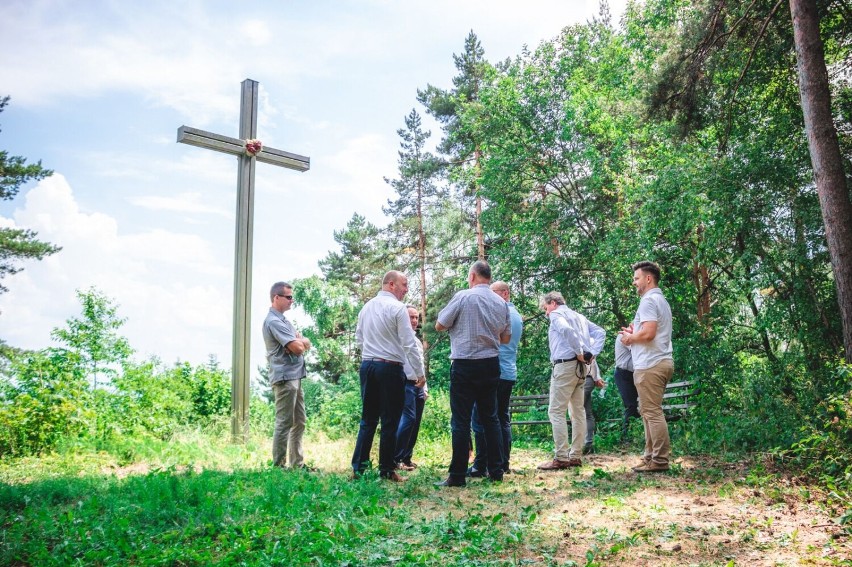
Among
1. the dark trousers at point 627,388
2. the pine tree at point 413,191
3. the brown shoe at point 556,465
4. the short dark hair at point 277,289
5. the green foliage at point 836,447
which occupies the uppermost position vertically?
the pine tree at point 413,191

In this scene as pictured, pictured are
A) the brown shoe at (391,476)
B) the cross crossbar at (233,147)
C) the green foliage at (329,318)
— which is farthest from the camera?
the green foliage at (329,318)

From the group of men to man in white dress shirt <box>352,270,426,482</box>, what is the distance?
10 millimetres

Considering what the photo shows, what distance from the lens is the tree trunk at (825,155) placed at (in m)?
6.97

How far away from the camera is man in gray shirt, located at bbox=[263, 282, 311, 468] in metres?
7.06

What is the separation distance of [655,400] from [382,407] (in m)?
2.88

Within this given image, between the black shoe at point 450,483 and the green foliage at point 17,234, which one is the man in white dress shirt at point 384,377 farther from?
the green foliage at point 17,234

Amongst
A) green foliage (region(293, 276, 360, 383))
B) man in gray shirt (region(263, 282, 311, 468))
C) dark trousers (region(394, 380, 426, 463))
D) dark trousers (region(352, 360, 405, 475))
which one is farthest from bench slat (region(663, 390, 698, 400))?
green foliage (region(293, 276, 360, 383))

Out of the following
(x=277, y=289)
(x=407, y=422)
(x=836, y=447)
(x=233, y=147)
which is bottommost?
(x=836, y=447)

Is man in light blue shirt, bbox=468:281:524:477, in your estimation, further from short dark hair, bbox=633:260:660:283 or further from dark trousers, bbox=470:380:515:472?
short dark hair, bbox=633:260:660:283

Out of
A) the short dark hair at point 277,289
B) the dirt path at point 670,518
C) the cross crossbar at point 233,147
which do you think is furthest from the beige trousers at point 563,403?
the cross crossbar at point 233,147

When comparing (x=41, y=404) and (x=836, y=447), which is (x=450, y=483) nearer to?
(x=836, y=447)

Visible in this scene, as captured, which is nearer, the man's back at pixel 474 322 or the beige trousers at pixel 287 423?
the man's back at pixel 474 322

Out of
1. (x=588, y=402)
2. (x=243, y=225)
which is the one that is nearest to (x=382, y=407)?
(x=588, y=402)

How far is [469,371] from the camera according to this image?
6031 millimetres
